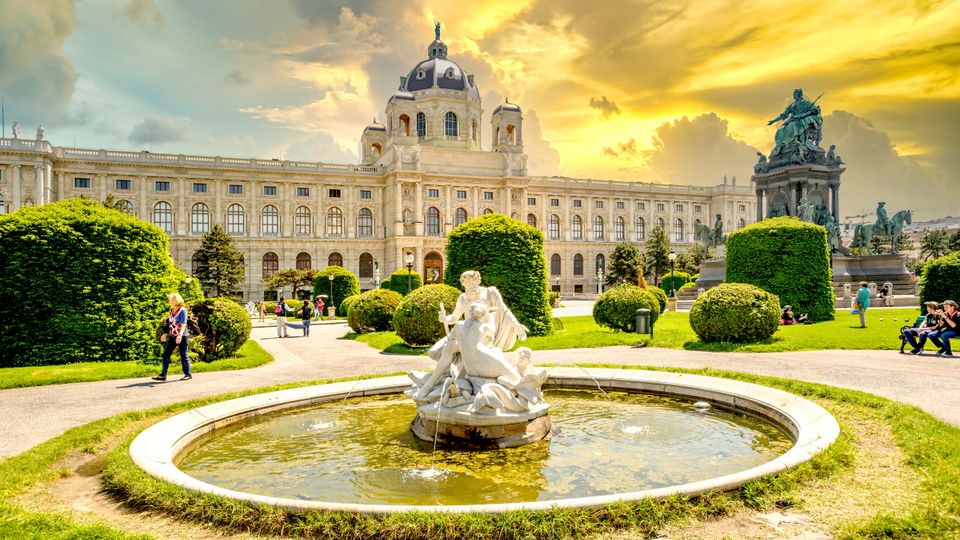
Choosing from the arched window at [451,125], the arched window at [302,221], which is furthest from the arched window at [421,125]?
the arched window at [302,221]

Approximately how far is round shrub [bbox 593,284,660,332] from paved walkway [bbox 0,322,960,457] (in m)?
3.09

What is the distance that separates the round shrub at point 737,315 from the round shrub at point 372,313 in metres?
11.4

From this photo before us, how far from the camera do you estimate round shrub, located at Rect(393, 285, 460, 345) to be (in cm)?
1630

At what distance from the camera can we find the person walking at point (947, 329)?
12.7 meters

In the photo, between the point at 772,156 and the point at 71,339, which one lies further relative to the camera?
the point at 772,156

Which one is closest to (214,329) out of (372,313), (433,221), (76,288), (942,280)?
(76,288)

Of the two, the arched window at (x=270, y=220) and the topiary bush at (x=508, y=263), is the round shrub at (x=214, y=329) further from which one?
the arched window at (x=270, y=220)

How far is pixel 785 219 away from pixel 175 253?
2309 inches

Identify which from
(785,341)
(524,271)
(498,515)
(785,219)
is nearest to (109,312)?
(524,271)

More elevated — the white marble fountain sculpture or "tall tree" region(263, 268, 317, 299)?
"tall tree" region(263, 268, 317, 299)

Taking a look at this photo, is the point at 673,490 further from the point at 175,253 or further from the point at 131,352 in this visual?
the point at 175,253

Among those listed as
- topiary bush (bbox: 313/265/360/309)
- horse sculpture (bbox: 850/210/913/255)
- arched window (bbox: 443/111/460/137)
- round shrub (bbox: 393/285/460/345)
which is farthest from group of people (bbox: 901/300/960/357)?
arched window (bbox: 443/111/460/137)

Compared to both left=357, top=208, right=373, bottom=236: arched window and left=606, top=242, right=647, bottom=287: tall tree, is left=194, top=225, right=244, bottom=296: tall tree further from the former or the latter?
left=606, top=242, right=647, bottom=287: tall tree

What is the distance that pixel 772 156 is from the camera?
36.5m
